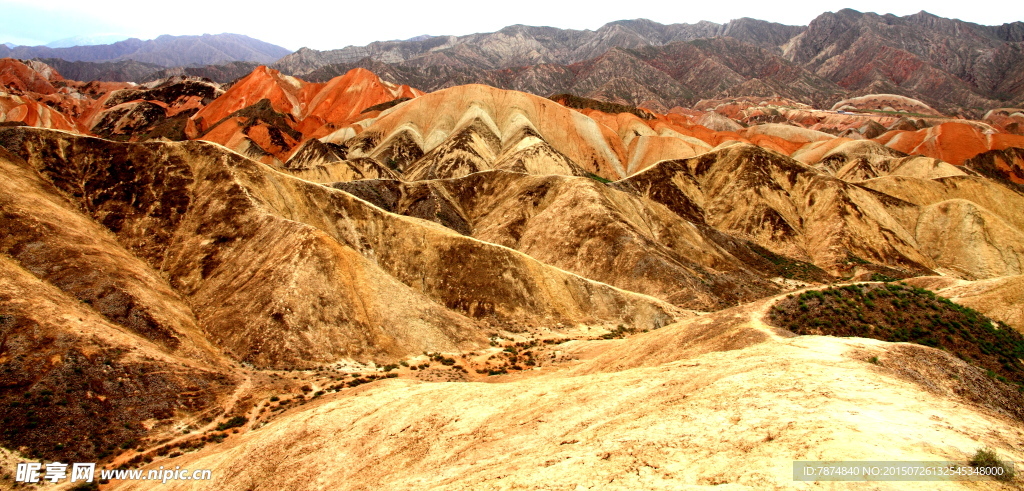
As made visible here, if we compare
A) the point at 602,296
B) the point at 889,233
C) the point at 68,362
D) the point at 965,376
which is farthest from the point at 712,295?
the point at 68,362

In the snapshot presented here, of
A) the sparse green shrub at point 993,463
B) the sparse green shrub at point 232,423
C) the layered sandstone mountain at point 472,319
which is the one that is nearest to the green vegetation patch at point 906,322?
the layered sandstone mountain at point 472,319

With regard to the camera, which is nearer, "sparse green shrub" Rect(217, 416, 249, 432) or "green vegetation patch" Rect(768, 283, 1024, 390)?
"green vegetation patch" Rect(768, 283, 1024, 390)

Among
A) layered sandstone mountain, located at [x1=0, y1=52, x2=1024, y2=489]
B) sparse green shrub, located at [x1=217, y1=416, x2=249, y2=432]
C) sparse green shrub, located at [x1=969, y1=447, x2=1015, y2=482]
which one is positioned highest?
sparse green shrub, located at [x1=969, y1=447, x2=1015, y2=482]

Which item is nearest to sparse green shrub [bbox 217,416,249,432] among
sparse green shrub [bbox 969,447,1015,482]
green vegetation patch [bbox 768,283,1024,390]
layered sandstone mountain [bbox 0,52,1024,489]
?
layered sandstone mountain [bbox 0,52,1024,489]

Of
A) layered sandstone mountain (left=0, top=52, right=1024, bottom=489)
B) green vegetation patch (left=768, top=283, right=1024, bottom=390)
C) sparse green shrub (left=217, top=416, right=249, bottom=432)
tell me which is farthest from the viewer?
sparse green shrub (left=217, top=416, right=249, bottom=432)

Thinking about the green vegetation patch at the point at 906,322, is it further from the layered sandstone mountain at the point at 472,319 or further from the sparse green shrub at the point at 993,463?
Answer: the sparse green shrub at the point at 993,463

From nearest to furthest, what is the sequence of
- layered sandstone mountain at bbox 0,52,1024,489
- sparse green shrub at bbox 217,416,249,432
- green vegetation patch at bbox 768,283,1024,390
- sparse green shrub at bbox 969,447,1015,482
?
sparse green shrub at bbox 969,447,1015,482, layered sandstone mountain at bbox 0,52,1024,489, green vegetation patch at bbox 768,283,1024,390, sparse green shrub at bbox 217,416,249,432

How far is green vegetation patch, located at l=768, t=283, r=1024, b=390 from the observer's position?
23078mm

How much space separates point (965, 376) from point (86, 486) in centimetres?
3262

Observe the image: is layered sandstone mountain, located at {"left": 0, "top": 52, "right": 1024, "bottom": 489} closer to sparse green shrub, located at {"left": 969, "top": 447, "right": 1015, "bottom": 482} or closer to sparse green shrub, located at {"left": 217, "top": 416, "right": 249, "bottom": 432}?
sparse green shrub, located at {"left": 217, "top": 416, "right": 249, "bottom": 432}

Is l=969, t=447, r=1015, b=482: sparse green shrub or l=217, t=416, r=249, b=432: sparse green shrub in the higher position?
l=969, t=447, r=1015, b=482: sparse green shrub

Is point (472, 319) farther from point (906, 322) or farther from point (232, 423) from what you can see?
point (906, 322)

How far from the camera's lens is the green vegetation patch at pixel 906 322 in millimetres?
23078

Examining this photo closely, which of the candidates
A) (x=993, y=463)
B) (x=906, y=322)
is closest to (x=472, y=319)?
(x=906, y=322)
